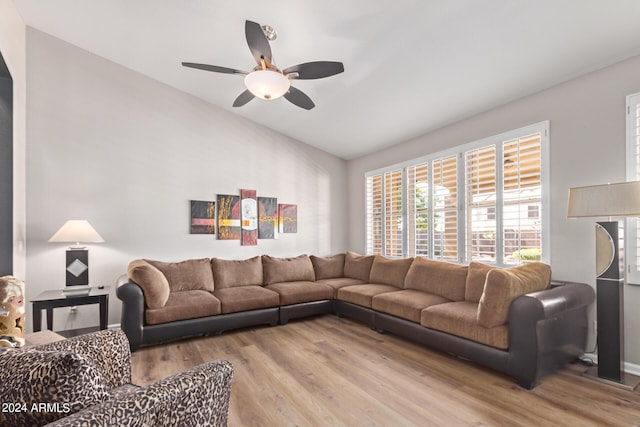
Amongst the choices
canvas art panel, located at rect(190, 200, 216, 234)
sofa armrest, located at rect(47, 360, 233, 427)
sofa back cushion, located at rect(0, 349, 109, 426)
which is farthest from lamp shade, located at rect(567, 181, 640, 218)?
canvas art panel, located at rect(190, 200, 216, 234)

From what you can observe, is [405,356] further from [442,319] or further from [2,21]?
[2,21]

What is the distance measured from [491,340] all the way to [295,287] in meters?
2.49

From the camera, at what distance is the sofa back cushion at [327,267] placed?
17.0ft

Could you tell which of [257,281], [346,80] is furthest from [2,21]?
[257,281]

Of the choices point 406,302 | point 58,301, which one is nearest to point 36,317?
point 58,301

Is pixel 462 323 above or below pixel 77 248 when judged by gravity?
below

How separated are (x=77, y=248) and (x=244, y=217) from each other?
213cm

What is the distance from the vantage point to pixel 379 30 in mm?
2742

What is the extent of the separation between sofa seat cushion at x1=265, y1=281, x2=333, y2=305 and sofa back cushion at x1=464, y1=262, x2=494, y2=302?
1.87 meters

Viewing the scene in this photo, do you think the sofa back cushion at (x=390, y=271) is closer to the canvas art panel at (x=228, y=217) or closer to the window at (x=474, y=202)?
the window at (x=474, y=202)

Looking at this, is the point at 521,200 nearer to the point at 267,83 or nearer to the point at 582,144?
the point at 582,144

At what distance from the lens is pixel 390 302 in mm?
3635

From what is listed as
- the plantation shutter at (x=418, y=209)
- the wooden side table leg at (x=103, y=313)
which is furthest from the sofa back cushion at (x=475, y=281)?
the wooden side table leg at (x=103, y=313)

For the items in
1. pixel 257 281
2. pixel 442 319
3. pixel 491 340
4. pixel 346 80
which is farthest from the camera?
pixel 257 281
